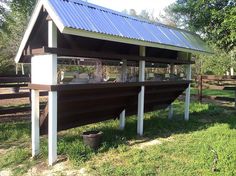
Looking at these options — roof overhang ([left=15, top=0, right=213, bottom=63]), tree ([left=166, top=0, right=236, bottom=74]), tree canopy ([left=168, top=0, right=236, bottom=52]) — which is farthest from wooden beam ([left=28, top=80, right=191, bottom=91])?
tree canopy ([left=168, top=0, right=236, bottom=52])

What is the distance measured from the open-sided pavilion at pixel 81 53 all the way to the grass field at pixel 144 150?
0.48 meters

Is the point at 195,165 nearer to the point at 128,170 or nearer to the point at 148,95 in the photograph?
the point at 128,170

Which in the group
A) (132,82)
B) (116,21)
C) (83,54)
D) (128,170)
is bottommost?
(128,170)

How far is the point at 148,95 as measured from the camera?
29.9ft

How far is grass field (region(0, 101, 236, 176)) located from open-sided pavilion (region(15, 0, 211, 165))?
48 cm

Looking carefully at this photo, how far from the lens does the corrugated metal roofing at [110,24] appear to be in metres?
5.75

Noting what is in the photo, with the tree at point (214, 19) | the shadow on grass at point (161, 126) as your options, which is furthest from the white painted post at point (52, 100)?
the tree at point (214, 19)

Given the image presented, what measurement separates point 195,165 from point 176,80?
4353mm

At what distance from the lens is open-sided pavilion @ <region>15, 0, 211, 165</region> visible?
A: 592 centimetres

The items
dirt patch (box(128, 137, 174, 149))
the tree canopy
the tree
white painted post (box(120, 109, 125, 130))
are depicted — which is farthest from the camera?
the tree canopy

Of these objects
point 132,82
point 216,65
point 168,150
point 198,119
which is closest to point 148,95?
point 132,82

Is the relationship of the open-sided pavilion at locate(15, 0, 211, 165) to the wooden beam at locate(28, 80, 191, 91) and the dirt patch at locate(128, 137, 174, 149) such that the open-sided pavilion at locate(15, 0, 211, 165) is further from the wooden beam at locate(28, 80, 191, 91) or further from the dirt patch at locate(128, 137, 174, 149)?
the dirt patch at locate(128, 137, 174, 149)

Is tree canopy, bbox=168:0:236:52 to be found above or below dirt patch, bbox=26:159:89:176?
above

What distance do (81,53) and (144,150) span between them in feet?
9.07
